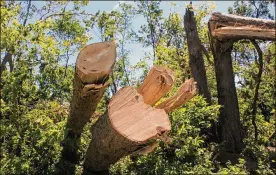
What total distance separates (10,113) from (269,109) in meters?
7.72

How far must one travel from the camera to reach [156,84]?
17.2ft

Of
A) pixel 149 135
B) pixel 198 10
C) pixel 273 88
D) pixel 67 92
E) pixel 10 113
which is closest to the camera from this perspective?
pixel 149 135

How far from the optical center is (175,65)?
9430 mm

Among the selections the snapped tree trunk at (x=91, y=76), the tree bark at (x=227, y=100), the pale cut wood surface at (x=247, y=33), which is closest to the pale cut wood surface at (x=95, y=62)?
the snapped tree trunk at (x=91, y=76)

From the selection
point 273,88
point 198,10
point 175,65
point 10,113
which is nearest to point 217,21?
point 175,65

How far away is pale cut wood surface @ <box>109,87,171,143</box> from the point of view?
421cm

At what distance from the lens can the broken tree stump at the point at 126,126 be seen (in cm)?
422

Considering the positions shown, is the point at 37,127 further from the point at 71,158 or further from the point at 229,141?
the point at 229,141

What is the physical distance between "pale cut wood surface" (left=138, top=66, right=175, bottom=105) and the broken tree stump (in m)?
0.60

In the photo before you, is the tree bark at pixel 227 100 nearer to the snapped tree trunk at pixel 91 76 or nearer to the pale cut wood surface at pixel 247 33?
the pale cut wood surface at pixel 247 33

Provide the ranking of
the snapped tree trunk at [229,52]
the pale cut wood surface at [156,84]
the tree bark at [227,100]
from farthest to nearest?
1. the tree bark at [227,100]
2. the snapped tree trunk at [229,52]
3. the pale cut wood surface at [156,84]

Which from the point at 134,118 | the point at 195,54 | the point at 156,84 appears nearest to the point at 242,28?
the point at 195,54

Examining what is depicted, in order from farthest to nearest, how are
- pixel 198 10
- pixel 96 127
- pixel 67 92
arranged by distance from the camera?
pixel 198 10, pixel 67 92, pixel 96 127

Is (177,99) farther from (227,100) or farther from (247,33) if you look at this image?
(247,33)
